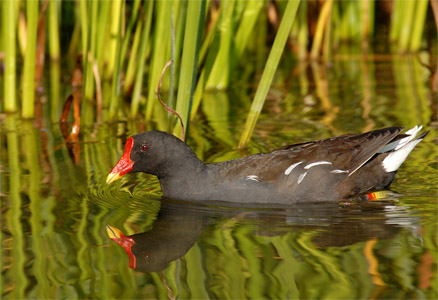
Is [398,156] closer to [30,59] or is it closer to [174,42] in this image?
[174,42]

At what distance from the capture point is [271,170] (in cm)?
533

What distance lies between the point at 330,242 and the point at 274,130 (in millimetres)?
2937

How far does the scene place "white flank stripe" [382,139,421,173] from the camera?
18.0 ft

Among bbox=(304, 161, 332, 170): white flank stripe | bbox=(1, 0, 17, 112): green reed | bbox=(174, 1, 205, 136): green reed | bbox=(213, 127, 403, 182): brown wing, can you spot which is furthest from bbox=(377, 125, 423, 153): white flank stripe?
bbox=(1, 0, 17, 112): green reed

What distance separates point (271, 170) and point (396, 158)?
0.95 meters

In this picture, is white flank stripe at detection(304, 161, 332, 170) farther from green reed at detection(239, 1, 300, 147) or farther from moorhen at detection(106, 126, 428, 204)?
green reed at detection(239, 1, 300, 147)

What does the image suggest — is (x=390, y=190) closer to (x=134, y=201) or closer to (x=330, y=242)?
(x=330, y=242)

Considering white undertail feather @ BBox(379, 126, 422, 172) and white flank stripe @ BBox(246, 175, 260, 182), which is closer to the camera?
white flank stripe @ BBox(246, 175, 260, 182)

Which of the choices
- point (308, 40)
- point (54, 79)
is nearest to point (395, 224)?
point (54, 79)

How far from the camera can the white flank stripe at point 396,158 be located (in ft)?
18.0

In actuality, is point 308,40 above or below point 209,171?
above

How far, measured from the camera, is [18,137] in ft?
23.4

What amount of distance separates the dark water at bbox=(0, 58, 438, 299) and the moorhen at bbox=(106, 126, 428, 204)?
13 cm

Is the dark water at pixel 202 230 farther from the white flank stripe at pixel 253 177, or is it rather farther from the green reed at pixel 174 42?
the green reed at pixel 174 42
